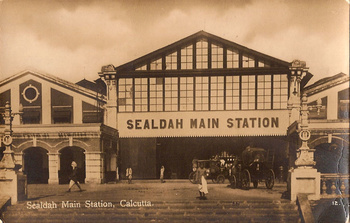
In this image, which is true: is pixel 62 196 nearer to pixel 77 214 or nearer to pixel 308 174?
pixel 77 214

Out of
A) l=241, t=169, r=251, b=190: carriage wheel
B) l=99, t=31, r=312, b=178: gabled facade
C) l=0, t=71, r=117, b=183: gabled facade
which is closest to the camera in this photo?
l=99, t=31, r=312, b=178: gabled facade

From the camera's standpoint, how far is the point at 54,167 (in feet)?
17.5

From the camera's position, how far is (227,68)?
5043 mm

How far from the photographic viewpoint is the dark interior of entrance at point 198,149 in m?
5.07

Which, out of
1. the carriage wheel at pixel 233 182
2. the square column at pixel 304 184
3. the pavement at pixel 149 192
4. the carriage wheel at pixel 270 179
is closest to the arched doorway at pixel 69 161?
the pavement at pixel 149 192

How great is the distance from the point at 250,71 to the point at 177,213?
→ 6.19ft

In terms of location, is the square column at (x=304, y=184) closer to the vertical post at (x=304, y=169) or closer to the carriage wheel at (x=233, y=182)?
the vertical post at (x=304, y=169)

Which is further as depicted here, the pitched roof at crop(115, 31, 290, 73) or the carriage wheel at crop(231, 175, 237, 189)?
the carriage wheel at crop(231, 175, 237, 189)

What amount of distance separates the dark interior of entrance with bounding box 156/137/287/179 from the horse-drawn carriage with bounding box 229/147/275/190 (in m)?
0.10

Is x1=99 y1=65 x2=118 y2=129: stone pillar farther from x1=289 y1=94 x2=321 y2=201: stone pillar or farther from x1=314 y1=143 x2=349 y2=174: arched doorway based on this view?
x1=314 y1=143 x2=349 y2=174: arched doorway

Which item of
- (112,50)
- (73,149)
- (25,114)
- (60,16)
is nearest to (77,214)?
(73,149)

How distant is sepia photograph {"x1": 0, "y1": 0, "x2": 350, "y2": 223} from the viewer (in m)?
4.82

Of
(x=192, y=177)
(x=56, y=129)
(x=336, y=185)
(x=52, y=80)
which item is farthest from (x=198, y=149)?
(x=52, y=80)

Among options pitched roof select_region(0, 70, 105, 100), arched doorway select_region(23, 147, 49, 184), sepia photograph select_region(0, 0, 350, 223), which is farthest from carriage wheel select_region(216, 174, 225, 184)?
arched doorway select_region(23, 147, 49, 184)
